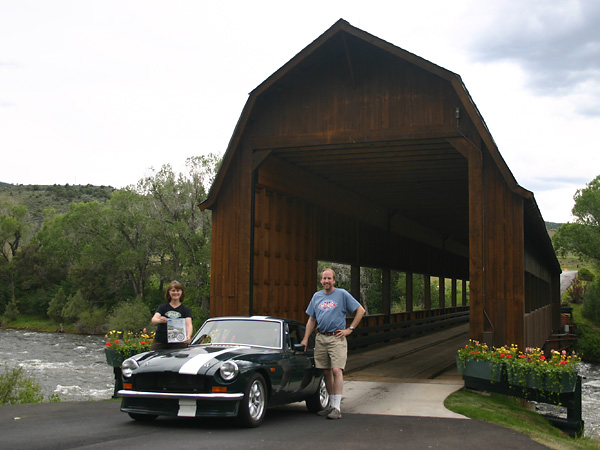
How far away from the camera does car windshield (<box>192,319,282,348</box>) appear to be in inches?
335

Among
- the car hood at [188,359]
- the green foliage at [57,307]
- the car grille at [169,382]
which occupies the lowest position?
the green foliage at [57,307]

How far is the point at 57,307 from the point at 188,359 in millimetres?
52009

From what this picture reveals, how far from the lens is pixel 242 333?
8633 mm

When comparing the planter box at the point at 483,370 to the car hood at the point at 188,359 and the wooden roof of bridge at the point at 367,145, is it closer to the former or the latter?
the wooden roof of bridge at the point at 367,145

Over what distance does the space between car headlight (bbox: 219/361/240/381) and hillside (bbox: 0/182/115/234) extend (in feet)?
377

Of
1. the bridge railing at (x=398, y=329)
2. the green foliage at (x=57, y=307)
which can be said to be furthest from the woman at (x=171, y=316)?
the green foliage at (x=57, y=307)

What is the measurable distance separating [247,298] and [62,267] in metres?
54.9

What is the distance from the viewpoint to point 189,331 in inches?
350

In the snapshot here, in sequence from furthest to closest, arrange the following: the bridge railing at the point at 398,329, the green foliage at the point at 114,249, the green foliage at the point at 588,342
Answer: the green foliage at the point at 114,249, the green foliage at the point at 588,342, the bridge railing at the point at 398,329

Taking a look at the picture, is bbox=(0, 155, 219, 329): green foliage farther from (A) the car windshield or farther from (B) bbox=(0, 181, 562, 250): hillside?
(B) bbox=(0, 181, 562, 250): hillside

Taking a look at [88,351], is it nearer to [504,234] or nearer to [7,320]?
[7,320]

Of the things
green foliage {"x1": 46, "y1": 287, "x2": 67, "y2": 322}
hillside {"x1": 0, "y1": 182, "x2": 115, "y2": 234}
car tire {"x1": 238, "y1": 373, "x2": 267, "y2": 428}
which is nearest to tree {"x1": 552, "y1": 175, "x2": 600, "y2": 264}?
green foliage {"x1": 46, "y1": 287, "x2": 67, "y2": 322}

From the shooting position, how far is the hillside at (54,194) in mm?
120000

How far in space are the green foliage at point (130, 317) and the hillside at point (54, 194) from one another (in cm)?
7020
